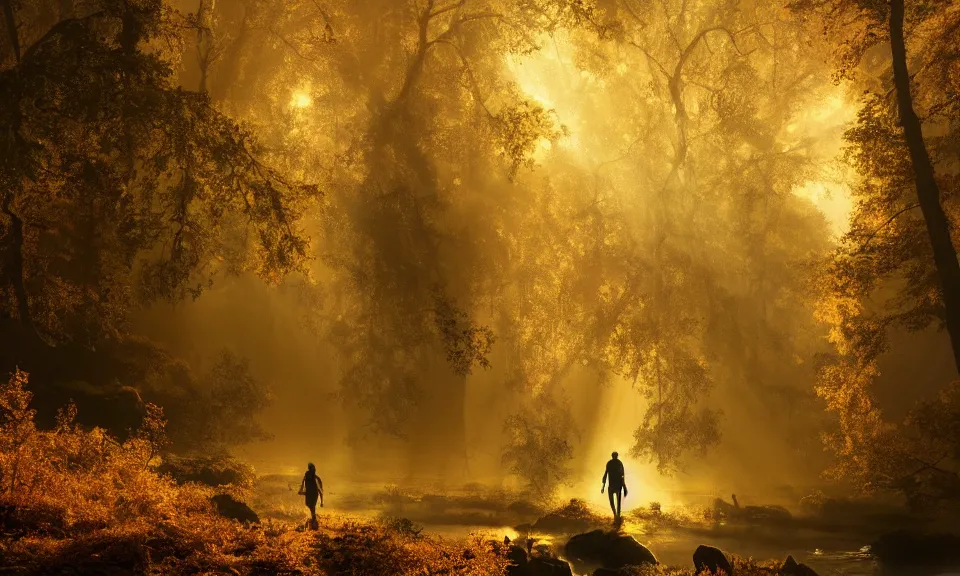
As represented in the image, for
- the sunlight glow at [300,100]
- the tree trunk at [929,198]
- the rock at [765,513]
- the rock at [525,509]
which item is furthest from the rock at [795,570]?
the sunlight glow at [300,100]

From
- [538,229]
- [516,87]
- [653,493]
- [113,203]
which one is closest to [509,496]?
[653,493]

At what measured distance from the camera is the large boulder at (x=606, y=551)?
15344 mm

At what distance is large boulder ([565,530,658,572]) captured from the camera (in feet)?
50.3

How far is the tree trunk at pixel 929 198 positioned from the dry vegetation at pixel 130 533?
381 inches

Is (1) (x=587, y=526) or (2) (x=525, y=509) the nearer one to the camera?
(1) (x=587, y=526)

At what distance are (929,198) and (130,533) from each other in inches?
585

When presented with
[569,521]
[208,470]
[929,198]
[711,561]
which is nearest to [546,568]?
[711,561]

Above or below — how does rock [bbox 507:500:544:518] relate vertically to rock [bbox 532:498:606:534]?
above

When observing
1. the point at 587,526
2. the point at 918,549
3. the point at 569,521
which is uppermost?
the point at 569,521

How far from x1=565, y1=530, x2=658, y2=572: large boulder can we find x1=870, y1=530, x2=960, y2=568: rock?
6844mm

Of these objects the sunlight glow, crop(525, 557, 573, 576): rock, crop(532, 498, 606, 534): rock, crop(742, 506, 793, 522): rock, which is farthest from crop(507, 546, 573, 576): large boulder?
the sunlight glow

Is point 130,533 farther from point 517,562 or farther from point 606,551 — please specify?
point 606,551

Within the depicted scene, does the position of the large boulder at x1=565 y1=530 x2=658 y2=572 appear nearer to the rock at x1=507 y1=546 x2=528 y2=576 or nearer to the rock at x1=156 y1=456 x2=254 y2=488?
the rock at x1=507 y1=546 x2=528 y2=576

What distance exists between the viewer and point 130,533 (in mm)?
9500
